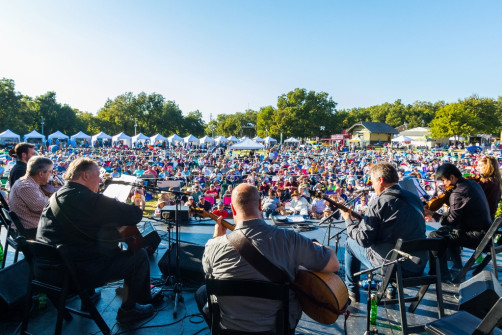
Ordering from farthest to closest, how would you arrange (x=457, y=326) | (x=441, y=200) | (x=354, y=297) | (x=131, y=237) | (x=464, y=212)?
1. (x=441, y=200)
2. (x=464, y=212)
3. (x=354, y=297)
4. (x=131, y=237)
5. (x=457, y=326)

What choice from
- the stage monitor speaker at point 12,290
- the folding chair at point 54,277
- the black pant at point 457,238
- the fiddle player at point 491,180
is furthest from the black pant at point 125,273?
the fiddle player at point 491,180

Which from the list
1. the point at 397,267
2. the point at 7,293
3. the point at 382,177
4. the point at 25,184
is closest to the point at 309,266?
the point at 397,267

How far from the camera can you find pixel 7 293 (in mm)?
2709

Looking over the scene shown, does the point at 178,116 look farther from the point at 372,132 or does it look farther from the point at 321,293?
the point at 321,293

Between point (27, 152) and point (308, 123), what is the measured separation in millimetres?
52224

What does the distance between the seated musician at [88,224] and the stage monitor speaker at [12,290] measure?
59cm

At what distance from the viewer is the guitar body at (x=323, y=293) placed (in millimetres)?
1910

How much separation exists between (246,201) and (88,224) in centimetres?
127

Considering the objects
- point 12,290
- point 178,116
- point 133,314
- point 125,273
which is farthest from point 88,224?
point 178,116

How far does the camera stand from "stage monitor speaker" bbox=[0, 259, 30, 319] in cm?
267

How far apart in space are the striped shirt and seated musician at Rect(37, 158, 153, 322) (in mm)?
898

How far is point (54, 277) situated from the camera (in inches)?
94.5

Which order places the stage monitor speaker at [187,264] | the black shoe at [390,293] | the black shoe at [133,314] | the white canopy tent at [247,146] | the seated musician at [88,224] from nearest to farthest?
the seated musician at [88,224]
the black shoe at [133,314]
the black shoe at [390,293]
the stage monitor speaker at [187,264]
the white canopy tent at [247,146]

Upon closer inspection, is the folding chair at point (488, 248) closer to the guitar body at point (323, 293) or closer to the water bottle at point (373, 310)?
the water bottle at point (373, 310)
